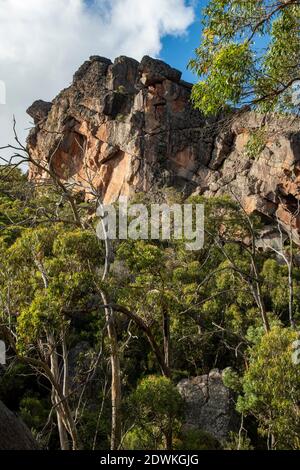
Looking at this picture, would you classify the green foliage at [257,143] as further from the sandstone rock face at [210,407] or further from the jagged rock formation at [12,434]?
the sandstone rock face at [210,407]

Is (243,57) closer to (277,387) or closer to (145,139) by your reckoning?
(277,387)

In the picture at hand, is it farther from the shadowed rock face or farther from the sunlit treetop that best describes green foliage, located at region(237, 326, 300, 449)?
the shadowed rock face

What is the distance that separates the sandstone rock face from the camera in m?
14.6

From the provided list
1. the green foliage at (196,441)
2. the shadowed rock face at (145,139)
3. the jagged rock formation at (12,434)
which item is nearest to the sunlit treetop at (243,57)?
the jagged rock formation at (12,434)

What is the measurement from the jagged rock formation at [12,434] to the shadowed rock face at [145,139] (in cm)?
2893

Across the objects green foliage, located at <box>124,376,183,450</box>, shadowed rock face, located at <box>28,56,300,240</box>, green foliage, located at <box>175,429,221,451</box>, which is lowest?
green foliage, located at <box>175,429,221,451</box>

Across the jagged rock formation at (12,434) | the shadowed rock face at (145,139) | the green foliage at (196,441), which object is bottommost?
the green foliage at (196,441)

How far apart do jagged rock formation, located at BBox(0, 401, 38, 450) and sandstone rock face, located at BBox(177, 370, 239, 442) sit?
10.5 m

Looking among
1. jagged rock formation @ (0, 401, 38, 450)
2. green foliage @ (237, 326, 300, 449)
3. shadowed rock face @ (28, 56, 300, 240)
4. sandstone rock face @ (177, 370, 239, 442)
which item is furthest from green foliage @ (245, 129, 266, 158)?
shadowed rock face @ (28, 56, 300, 240)

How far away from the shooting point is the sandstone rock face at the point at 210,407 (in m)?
14.6

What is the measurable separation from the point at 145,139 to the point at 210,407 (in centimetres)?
2596

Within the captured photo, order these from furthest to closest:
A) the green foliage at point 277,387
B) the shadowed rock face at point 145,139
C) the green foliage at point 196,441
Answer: the shadowed rock face at point 145,139
the green foliage at point 196,441
the green foliage at point 277,387

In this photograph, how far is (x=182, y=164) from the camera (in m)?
37.1

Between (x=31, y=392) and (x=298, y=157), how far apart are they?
21.6 metres
